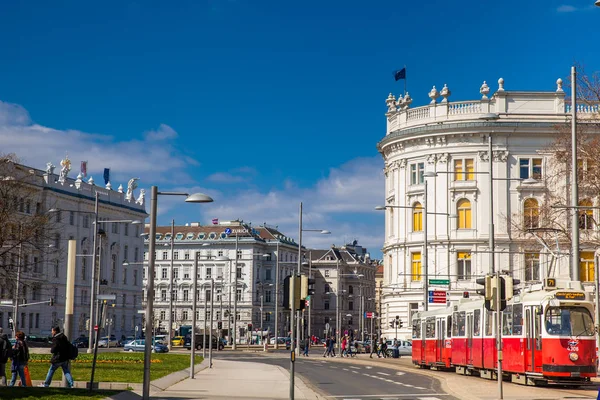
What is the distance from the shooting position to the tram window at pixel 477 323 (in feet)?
130

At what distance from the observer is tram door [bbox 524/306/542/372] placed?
32969 mm

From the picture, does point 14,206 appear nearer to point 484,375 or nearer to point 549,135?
point 484,375

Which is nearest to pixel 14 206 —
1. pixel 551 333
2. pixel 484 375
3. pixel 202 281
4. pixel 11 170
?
pixel 11 170

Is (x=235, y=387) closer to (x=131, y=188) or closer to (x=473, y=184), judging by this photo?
(x=473, y=184)

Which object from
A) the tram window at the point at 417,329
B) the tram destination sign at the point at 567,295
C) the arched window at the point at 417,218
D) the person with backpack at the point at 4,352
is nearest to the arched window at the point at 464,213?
the arched window at the point at 417,218

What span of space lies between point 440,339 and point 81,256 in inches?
2678

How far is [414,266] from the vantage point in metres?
86.8

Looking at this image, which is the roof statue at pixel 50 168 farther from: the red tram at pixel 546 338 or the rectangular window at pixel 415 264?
the red tram at pixel 546 338

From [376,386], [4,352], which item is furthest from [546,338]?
[4,352]

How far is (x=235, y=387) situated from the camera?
103 feet

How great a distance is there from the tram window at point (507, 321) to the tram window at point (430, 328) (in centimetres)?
1249

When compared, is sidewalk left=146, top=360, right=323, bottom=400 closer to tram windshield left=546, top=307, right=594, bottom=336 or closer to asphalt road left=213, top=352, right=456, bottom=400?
asphalt road left=213, top=352, right=456, bottom=400

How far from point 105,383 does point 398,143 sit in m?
63.3

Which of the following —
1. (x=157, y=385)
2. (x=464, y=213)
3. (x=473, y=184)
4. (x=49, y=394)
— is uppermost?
(x=473, y=184)
